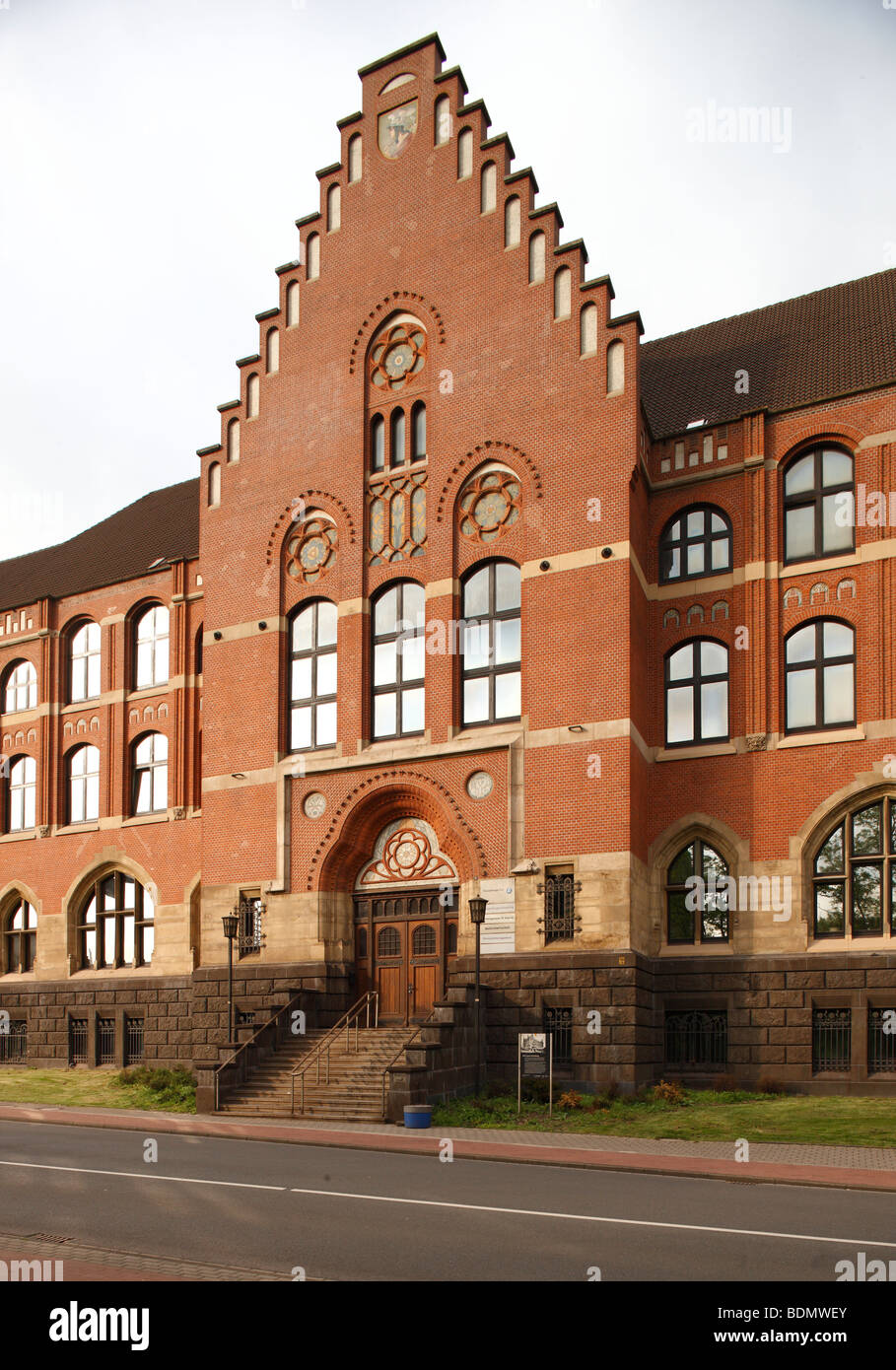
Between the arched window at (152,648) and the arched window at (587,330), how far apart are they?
15140 mm

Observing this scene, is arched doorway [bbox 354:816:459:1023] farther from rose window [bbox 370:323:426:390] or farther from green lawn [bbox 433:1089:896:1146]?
rose window [bbox 370:323:426:390]

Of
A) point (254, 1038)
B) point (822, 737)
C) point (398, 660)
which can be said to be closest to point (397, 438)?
point (398, 660)

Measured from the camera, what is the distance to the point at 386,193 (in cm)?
3228

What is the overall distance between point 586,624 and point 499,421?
17.4ft

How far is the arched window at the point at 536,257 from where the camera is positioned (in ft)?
98.2

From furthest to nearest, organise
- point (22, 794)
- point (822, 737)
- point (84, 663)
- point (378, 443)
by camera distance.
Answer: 1. point (22, 794)
2. point (84, 663)
3. point (378, 443)
4. point (822, 737)

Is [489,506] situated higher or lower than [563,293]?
lower

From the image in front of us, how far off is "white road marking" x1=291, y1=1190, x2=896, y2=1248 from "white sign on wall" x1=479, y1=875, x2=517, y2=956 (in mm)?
12521

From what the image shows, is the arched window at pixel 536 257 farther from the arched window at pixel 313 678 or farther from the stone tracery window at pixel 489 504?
the arched window at pixel 313 678

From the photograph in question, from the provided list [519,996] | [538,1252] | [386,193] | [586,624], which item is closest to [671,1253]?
[538,1252]

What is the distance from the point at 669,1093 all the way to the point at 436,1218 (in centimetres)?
1264

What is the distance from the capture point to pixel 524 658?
28.5 metres

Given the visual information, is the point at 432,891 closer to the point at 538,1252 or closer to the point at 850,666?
the point at 850,666

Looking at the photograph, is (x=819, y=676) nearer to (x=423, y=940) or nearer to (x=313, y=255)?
(x=423, y=940)
